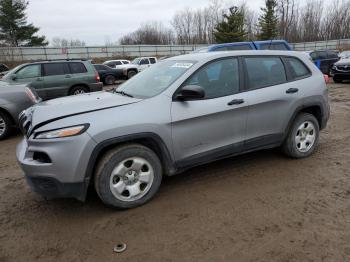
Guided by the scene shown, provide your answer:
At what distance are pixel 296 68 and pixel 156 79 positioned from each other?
2174 mm

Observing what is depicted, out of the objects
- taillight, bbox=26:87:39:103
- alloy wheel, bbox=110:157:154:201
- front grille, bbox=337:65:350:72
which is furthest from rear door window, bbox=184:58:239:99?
front grille, bbox=337:65:350:72

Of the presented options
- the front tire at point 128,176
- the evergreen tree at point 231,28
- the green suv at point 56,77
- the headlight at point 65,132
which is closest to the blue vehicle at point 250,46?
the green suv at point 56,77

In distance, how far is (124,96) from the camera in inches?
146

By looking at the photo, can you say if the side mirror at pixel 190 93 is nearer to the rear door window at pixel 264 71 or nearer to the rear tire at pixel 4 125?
the rear door window at pixel 264 71

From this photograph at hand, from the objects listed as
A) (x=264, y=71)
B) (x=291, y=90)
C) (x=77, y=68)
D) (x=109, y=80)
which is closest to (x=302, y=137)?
(x=291, y=90)

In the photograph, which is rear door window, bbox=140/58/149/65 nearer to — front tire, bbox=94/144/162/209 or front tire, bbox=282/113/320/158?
front tire, bbox=282/113/320/158

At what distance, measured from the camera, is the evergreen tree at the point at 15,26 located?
4353 centimetres

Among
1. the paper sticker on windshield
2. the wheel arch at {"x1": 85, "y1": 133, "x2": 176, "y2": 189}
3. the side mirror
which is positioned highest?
the paper sticker on windshield

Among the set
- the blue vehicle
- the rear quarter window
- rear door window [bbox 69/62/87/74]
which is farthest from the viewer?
rear door window [bbox 69/62/87/74]

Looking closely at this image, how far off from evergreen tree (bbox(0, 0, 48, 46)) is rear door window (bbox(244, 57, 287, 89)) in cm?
4769

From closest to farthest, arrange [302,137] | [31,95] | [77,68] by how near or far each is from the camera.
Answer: [302,137]
[31,95]
[77,68]

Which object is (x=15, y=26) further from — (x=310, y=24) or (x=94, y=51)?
(x=310, y=24)

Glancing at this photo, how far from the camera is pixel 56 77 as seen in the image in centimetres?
1048

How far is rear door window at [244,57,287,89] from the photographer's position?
400 centimetres
